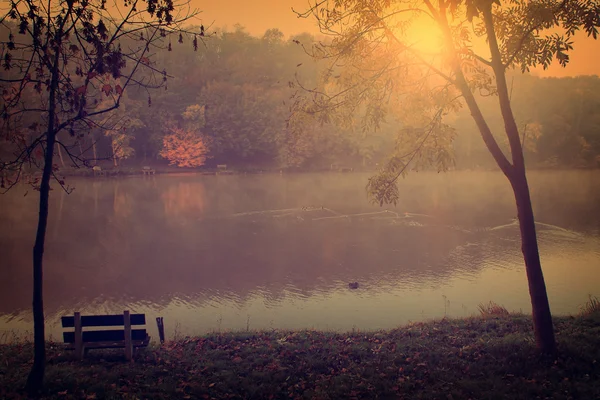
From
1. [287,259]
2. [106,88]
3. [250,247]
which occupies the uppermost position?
[106,88]

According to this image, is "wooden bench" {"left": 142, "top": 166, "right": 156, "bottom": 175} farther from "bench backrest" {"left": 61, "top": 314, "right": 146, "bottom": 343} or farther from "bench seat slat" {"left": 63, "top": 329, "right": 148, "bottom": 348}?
"bench seat slat" {"left": 63, "top": 329, "right": 148, "bottom": 348}

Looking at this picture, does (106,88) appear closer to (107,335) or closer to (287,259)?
(107,335)

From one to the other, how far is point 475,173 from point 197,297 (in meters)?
87.7

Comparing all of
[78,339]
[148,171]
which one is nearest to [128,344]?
[78,339]

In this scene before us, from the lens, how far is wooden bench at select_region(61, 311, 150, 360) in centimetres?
1069

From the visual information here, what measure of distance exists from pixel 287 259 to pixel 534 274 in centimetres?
1875

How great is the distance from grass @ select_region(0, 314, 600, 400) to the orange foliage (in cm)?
8197

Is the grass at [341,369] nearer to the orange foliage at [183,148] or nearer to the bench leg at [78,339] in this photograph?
the bench leg at [78,339]

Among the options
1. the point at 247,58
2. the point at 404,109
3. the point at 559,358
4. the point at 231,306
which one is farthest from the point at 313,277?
the point at 247,58

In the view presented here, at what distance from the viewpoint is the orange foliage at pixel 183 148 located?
298 ft

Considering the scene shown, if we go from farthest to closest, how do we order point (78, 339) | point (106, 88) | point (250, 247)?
point (250, 247), point (78, 339), point (106, 88)

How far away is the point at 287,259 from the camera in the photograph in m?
27.6

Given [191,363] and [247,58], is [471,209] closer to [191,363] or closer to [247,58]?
[191,363]

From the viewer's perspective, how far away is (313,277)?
23.5m
